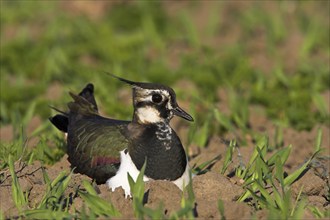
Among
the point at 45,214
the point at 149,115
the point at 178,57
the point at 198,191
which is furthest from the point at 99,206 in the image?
the point at 178,57

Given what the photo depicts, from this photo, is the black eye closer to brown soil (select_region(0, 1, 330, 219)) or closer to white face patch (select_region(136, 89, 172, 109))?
white face patch (select_region(136, 89, 172, 109))

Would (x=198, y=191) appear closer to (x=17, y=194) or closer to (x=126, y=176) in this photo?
(x=126, y=176)

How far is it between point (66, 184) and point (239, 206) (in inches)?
43.0

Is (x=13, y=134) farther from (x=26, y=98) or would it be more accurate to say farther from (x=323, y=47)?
(x=323, y=47)

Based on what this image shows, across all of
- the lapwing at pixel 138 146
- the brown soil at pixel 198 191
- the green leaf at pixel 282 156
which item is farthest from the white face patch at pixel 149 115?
the green leaf at pixel 282 156

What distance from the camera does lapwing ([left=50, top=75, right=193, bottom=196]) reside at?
6059mm

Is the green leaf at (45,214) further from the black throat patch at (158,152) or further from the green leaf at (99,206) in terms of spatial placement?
the black throat patch at (158,152)

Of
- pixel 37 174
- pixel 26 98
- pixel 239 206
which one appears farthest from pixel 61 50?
pixel 239 206

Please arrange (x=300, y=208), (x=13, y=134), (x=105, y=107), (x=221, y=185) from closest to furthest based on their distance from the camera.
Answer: (x=300, y=208) → (x=221, y=185) → (x=13, y=134) → (x=105, y=107)

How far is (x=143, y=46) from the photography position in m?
11.7

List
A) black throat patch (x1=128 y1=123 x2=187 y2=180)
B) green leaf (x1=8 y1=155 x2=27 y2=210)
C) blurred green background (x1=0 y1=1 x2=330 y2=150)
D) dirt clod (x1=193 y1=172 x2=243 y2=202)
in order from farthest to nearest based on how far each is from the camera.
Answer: blurred green background (x1=0 y1=1 x2=330 y2=150)
black throat patch (x1=128 y1=123 x2=187 y2=180)
dirt clod (x1=193 y1=172 x2=243 y2=202)
green leaf (x1=8 y1=155 x2=27 y2=210)

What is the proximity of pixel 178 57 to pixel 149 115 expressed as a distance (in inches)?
202

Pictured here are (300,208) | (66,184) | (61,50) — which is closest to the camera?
(300,208)

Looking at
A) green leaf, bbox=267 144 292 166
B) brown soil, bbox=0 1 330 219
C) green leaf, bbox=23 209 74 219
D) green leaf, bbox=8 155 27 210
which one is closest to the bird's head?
brown soil, bbox=0 1 330 219
